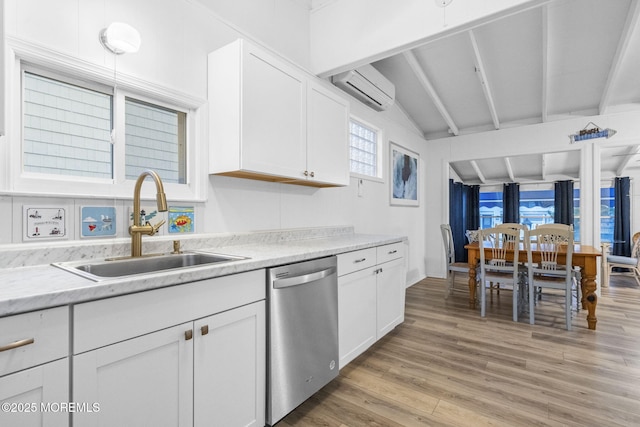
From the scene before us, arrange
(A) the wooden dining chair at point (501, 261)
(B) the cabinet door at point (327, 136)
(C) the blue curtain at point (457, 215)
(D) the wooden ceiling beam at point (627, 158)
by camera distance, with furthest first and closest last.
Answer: (C) the blue curtain at point (457, 215)
(D) the wooden ceiling beam at point (627, 158)
(A) the wooden dining chair at point (501, 261)
(B) the cabinet door at point (327, 136)

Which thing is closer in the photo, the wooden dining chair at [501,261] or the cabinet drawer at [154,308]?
the cabinet drawer at [154,308]

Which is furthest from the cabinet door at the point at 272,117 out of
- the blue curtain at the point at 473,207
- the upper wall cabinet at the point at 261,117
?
the blue curtain at the point at 473,207

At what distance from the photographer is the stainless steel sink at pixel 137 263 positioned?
1.32 m

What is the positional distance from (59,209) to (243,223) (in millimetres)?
1030

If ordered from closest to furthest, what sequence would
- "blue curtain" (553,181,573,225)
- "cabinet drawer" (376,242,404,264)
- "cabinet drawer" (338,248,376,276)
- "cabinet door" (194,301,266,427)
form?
"cabinet door" (194,301,266,427) < "cabinet drawer" (338,248,376,276) < "cabinet drawer" (376,242,404,264) < "blue curtain" (553,181,573,225)

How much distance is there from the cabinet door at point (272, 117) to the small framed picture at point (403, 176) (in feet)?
7.55

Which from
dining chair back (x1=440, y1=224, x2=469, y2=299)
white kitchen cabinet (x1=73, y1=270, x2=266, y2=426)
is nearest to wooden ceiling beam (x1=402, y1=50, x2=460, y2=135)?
dining chair back (x1=440, y1=224, x2=469, y2=299)

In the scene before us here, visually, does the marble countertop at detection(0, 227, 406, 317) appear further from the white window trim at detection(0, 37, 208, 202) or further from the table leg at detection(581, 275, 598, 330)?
the table leg at detection(581, 275, 598, 330)

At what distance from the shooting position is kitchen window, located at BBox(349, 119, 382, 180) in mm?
3574

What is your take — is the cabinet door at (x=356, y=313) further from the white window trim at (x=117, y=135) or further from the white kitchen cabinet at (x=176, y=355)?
the white window trim at (x=117, y=135)

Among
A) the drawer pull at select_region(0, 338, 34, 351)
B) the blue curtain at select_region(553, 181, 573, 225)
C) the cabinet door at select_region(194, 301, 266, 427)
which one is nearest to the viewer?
the drawer pull at select_region(0, 338, 34, 351)

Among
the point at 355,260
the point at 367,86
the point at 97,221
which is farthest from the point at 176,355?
the point at 367,86

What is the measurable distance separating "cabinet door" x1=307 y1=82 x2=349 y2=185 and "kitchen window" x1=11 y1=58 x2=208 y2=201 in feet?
2.72

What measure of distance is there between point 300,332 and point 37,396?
1.06 m
